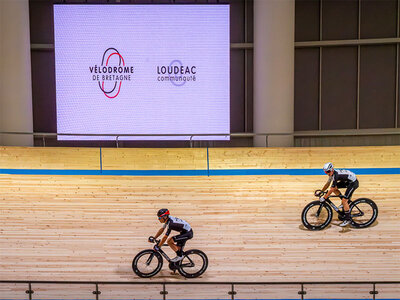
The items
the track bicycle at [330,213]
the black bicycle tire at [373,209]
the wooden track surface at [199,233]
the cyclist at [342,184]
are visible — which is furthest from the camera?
the black bicycle tire at [373,209]

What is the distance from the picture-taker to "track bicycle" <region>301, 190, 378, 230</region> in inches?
401

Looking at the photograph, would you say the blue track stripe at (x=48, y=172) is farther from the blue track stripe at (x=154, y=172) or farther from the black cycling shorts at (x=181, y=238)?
the black cycling shorts at (x=181, y=238)

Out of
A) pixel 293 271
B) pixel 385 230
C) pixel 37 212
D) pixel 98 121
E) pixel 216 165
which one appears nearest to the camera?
pixel 293 271

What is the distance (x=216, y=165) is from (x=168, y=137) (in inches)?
171

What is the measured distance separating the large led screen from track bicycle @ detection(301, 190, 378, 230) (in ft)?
26.3

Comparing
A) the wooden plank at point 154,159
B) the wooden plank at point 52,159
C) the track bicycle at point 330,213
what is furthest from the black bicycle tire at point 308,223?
the wooden plank at point 52,159

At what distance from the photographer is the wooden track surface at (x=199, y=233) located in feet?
27.1

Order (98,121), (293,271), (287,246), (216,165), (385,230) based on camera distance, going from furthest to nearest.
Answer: (98,121) → (216,165) → (385,230) → (287,246) → (293,271)

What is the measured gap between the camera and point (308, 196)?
39.8ft

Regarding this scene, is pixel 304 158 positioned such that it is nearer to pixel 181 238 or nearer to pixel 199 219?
pixel 199 219

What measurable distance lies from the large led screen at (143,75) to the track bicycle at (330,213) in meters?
8.02

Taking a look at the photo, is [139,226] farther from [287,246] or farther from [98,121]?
[98,121]

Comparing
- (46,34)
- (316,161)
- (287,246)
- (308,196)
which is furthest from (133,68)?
(287,246)

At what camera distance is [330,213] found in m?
10.2
